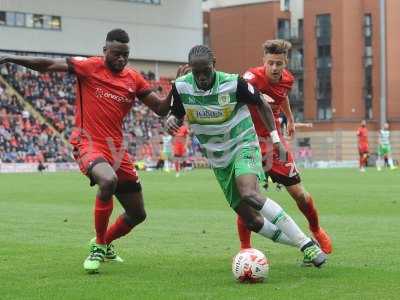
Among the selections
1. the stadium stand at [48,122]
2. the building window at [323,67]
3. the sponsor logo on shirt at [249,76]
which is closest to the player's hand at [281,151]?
the sponsor logo on shirt at [249,76]

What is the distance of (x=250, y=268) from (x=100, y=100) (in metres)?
2.72

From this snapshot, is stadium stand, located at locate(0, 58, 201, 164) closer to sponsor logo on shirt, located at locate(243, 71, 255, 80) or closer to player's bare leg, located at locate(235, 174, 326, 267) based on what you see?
sponsor logo on shirt, located at locate(243, 71, 255, 80)

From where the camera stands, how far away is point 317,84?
80438 millimetres

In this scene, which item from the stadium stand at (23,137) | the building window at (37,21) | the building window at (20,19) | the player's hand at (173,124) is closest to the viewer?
the player's hand at (173,124)

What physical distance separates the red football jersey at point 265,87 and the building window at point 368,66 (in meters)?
68.3

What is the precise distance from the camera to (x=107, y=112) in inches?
390

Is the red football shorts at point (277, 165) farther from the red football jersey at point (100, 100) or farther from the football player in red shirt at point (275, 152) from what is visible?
the red football jersey at point (100, 100)

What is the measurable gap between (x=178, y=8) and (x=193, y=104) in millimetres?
59034

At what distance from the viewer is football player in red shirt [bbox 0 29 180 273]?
9711 mm

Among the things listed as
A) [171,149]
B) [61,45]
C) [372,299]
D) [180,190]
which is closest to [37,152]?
[171,149]

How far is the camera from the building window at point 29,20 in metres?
57.7

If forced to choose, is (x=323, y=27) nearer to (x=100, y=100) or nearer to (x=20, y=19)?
(x=20, y=19)

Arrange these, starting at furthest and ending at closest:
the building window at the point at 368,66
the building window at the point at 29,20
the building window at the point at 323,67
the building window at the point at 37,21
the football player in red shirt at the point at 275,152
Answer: the building window at the point at 323,67
the building window at the point at 368,66
the building window at the point at 37,21
the building window at the point at 29,20
the football player in red shirt at the point at 275,152

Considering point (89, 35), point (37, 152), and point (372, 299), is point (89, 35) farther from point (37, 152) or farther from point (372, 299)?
point (372, 299)
